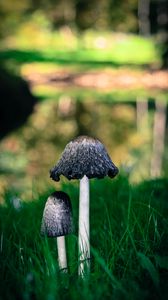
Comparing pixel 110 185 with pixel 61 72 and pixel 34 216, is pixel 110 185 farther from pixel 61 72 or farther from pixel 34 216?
pixel 61 72

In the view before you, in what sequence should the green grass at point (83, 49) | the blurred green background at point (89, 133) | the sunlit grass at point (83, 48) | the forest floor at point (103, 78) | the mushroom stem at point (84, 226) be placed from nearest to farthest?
the mushroom stem at point (84, 226)
the blurred green background at point (89, 133)
the forest floor at point (103, 78)
the green grass at point (83, 49)
the sunlit grass at point (83, 48)

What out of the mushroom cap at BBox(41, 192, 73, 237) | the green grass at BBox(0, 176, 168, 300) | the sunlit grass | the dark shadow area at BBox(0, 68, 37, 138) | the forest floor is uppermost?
the sunlit grass

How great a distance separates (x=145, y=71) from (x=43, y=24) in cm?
1403

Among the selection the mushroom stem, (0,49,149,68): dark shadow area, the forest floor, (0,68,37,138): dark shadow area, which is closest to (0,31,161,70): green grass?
(0,49,149,68): dark shadow area

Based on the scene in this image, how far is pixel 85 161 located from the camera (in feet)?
6.62

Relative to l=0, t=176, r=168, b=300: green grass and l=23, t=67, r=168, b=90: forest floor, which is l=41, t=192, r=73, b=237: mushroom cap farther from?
l=23, t=67, r=168, b=90: forest floor

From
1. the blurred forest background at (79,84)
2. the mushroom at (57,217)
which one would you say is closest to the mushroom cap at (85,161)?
the mushroom at (57,217)

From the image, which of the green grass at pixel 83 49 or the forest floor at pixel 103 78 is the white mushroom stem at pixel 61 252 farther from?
the green grass at pixel 83 49

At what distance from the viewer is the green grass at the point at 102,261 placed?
1982 mm

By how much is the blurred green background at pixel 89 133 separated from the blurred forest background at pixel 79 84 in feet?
0.14

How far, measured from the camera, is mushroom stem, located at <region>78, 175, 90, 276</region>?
6.86 ft

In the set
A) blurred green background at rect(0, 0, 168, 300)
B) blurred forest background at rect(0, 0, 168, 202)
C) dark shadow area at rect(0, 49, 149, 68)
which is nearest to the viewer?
blurred green background at rect(0, 0, 168, 300)

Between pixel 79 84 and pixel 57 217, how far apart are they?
20.3 meters

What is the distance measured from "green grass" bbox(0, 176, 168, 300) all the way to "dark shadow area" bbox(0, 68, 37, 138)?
8603 mm
